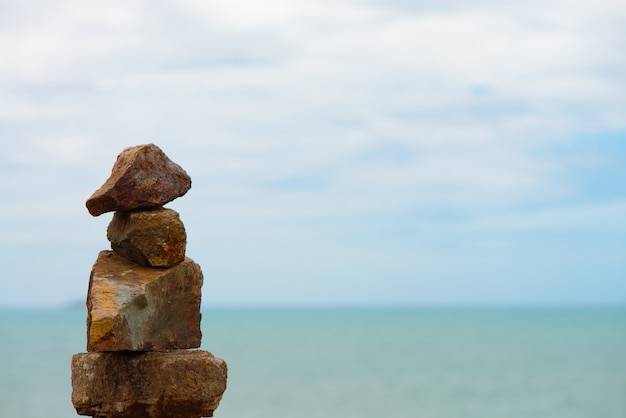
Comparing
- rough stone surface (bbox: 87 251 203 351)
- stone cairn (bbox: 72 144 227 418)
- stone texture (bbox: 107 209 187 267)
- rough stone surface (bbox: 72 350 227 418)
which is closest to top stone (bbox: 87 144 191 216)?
stone cairn (bbox: 72 144 227 418)

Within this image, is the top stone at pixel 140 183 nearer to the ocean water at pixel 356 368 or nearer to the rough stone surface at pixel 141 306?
the rough stone surface at pixel 141 306

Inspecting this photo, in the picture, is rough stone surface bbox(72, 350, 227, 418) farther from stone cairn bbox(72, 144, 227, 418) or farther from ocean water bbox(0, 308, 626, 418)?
ocean water bbox(0, 308, 626, 418)

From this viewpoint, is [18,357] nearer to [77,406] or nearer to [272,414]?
[272,414]

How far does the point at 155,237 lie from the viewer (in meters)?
11.9

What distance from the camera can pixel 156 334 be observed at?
1188cm

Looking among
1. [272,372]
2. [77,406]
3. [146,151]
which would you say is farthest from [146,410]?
[272,372]

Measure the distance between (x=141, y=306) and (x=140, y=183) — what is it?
1.29 m

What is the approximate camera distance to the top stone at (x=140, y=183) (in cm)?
1189

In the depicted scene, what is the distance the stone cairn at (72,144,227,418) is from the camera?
1177 cm

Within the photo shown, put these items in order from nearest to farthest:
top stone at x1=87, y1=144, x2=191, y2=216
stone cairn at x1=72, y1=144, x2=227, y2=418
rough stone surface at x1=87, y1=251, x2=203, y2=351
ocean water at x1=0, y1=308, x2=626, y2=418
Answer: rough stone surface at x1=87, y1=251, x2=203, y2=351
stone cairn at x1=72, y1=144, x2=227, y2=418
top stone at x1=87, y1=144, x2=191, y2=216
ocean water at x1=0, y1=308, x2=626, y2=418

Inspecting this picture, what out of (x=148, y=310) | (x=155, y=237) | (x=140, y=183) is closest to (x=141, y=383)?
(x=148, y=310)

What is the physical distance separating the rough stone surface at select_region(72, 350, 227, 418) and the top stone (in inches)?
61.6

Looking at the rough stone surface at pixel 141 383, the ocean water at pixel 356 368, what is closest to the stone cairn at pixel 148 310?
the rough stone surface at pixel 141 383

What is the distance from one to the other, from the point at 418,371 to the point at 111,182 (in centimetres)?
5736
